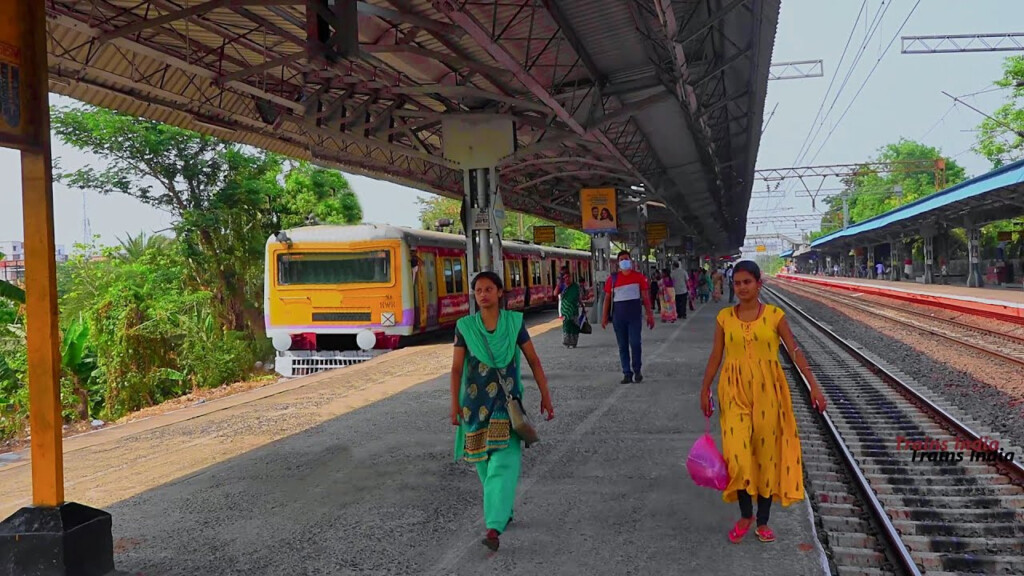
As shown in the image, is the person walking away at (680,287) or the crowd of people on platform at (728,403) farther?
the person walking away at (680,287)

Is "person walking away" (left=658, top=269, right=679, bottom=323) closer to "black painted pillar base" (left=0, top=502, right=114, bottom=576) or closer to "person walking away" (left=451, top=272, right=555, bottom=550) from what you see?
"person walking away" (left=451, top=272, right=555, bottom=550)

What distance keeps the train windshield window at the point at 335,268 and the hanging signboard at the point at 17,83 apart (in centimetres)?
1182

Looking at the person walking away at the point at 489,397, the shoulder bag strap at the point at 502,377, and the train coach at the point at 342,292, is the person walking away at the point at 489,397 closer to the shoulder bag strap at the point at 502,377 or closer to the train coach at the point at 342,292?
the shoulder bag strap at the point at 502,377

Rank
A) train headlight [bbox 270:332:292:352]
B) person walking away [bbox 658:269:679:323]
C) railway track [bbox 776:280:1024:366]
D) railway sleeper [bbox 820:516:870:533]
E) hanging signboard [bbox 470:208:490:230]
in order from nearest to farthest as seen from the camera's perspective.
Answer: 1. railway sleeper [bbox 820:516:870:533]
2. hanging signboard [bbox 470:208:490:230]
3. railway track [bbox 776:280:1024:366]
4. train headlight [bbox 270:332:292:352]
5. person walking away [bbox 658:269:679:323]

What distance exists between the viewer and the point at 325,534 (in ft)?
15.9

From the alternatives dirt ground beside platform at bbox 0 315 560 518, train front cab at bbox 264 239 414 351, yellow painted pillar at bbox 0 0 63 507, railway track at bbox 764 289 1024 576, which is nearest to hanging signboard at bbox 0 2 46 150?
yellow painted pillar at bbox 0 0 63 507

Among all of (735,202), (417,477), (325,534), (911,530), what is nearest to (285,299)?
(417,477)

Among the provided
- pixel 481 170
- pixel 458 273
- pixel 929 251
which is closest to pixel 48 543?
pixel 481 170

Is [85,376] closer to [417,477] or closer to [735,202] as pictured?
[417,477]

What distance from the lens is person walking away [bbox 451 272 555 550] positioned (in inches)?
170

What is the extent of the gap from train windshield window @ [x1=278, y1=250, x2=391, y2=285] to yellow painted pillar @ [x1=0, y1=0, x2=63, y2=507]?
1182 centimetres

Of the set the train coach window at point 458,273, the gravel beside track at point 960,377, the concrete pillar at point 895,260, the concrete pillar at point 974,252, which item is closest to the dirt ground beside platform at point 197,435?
the train coach window at point 458,273

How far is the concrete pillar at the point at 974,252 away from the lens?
3528cm

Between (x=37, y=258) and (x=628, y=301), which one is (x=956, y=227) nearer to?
(x=628, y=301)
